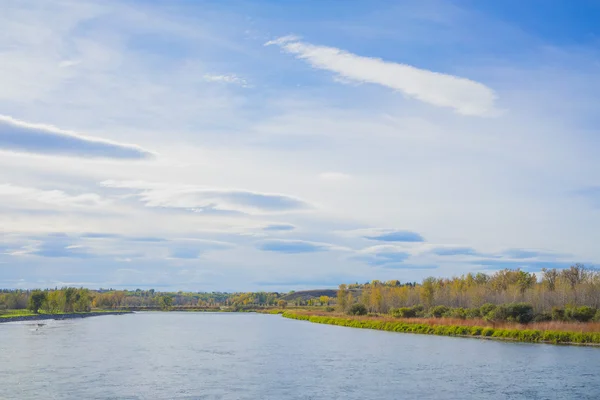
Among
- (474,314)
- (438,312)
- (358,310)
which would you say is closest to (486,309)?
(474,314)

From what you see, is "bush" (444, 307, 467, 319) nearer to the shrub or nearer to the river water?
the shrub

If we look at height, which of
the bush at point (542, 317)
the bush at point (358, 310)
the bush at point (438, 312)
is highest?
the bush at point (542, 317)

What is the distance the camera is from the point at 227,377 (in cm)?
3609

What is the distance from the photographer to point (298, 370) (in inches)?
1549

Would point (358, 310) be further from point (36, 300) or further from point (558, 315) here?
point (36, 300)

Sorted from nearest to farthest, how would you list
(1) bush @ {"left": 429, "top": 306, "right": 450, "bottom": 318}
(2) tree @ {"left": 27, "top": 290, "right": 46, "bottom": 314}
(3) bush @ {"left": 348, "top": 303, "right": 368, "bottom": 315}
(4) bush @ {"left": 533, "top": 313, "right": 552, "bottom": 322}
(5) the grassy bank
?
(5) the grassy bank < (4) bush @ {"left": 533, "top": 313, "right": 552, "bottom": 322} < (1) bush @ {"left": 429, "top": 306, "right": 450, "bottom": 318} < (3) bush @ {"left": 348, "top": 303, "right": 368, "bottom": 315} < (2) tree @ {"left": 27, "top": 290, "right": 46, "bottom": 314}

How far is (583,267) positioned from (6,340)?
103m

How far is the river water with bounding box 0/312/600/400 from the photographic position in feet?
100

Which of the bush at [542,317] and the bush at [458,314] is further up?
the bush at [542,317]

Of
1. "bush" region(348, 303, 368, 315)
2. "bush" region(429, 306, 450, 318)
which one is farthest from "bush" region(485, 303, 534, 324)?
"bush" region(348, 303, 368, 315)

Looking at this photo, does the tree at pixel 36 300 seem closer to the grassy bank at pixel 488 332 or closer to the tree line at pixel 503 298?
the tree line at pixel 503 298

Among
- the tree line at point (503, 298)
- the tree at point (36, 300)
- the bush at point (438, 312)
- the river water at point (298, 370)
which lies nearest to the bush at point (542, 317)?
the tree line at point (503, 298)

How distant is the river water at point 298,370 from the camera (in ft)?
100

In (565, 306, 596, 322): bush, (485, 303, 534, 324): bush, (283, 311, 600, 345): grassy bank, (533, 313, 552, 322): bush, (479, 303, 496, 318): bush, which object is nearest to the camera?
(283, 311, 600, 345): grassy bank
